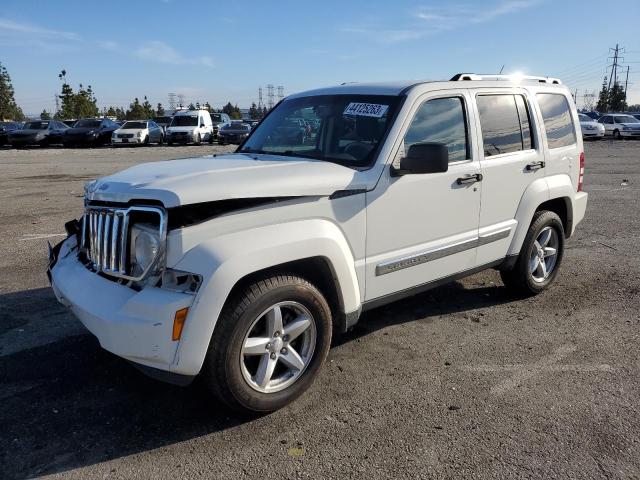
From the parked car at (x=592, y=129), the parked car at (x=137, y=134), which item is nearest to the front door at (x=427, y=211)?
the parked car at (x=137, y=134)

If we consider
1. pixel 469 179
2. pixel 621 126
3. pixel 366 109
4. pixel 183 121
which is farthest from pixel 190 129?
pixel 469 179

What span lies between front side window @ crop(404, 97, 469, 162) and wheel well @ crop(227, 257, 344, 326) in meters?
1.09

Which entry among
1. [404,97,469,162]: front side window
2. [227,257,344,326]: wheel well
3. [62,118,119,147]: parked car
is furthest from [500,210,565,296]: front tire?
[62,118,119,147]: parked car

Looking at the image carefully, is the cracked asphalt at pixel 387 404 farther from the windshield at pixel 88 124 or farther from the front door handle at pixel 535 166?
the windshield at pixel 88 124

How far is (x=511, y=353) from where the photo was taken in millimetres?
4180

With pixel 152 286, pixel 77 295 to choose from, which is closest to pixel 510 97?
pixel 152 286

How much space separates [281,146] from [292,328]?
170 cm

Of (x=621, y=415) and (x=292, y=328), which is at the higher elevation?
(x=292, y=328)

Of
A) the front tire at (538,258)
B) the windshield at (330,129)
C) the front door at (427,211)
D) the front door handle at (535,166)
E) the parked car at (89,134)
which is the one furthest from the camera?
the parked car at (89,134)

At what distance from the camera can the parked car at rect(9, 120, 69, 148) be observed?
28891 mm

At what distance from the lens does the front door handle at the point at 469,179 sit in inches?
166

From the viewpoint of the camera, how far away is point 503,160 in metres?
4.64

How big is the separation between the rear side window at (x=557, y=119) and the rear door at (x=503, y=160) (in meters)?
0.25

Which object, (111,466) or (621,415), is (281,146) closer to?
(111,466)
